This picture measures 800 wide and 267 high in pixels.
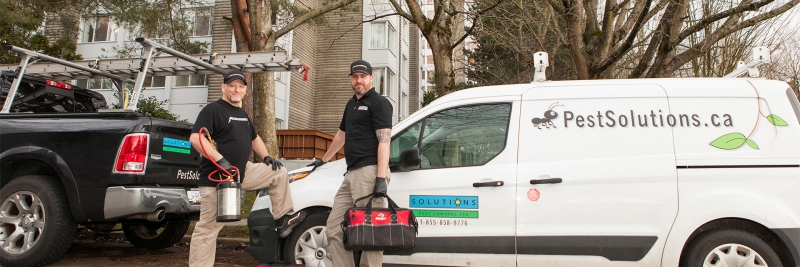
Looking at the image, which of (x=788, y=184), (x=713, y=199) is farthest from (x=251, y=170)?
(x=788, y=184)

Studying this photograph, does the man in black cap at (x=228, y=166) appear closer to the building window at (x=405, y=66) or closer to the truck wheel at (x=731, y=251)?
the truck wheel at (x=731, y=251)

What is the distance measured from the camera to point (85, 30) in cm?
2491

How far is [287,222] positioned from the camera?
4.55m

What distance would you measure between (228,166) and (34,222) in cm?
235

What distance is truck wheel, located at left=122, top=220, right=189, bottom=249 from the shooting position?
659cm

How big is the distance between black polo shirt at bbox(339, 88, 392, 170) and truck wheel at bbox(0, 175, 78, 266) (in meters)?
2.84

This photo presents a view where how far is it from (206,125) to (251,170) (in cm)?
56

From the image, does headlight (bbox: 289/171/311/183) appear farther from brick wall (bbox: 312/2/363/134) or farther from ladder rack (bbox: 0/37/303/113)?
brick wall (bbox: 312/2/363/134)

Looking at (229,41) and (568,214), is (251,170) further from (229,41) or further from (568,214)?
(229,41)

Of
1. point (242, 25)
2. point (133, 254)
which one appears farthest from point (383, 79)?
point (133, 254)

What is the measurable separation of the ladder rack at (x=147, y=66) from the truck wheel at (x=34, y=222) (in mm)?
1069

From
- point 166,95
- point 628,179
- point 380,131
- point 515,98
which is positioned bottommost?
point 628,179

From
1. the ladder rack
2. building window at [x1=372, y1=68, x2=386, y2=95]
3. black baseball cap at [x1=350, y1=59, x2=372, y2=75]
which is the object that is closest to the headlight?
black baseball cap at [x1=350, y1=59, x2=372, y2=75]

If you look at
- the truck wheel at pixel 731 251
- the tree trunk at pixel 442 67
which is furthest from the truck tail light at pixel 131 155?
the tree trunk at pixel 442 67
